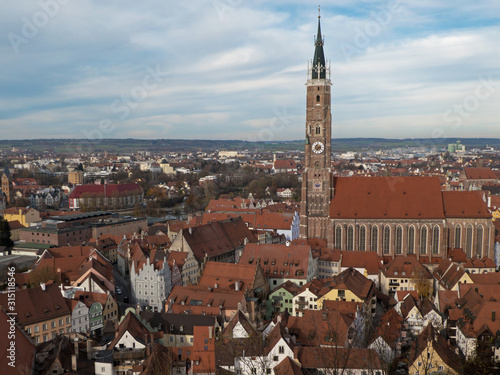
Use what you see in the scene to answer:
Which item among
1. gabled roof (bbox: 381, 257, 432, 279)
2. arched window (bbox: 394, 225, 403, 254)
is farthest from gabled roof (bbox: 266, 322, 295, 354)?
arched window (bbox: 394, 225, 403, 254)

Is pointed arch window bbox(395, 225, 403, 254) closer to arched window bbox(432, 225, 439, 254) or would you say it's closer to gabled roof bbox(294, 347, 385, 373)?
arched window bbox(432, 225, 439, 254)

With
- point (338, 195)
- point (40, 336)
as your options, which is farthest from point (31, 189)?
point (40, 336)

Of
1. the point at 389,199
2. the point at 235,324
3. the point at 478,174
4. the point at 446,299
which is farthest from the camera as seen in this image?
the point at 478,174

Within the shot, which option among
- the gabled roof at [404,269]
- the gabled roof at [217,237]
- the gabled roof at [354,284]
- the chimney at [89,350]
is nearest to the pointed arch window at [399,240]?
the gabled roof at [404,269]

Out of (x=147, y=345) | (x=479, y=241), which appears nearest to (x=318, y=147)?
(x=479, y=241)

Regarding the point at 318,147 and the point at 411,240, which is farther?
the point at 318,147

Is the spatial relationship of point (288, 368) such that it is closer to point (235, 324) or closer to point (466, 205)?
point (235, 324)

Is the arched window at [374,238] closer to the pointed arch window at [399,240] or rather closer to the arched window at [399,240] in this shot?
the arched window at [399,240]
